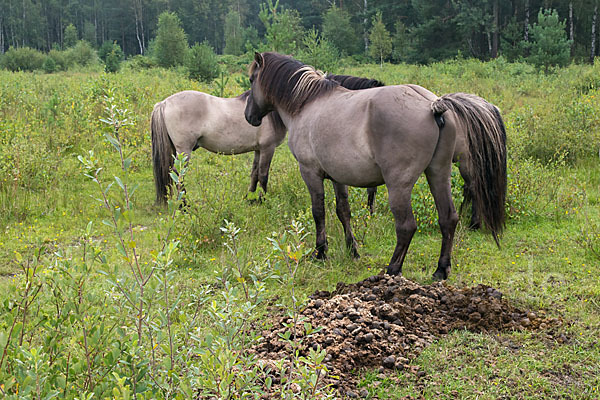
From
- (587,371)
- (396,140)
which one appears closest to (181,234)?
(396,140)

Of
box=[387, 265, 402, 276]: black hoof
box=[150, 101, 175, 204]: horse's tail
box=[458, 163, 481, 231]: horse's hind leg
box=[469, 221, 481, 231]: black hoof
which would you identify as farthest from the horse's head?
box=[469, 221, 481, 231]: black hoof

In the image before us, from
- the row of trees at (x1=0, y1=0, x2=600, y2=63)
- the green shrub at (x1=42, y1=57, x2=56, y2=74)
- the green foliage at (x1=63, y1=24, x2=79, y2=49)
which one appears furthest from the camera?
the green foliage at (x1=63, y1=24, x2=79, y2=49)

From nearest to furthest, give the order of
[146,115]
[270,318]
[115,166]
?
[270,318]
[115,166]
[146,115]

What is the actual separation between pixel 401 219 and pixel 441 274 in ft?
2.55

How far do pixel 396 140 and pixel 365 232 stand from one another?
197 centimetres

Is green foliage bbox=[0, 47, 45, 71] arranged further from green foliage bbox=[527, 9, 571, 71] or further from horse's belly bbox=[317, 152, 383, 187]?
horse's belly bbox=[317, 152, 383, 187]

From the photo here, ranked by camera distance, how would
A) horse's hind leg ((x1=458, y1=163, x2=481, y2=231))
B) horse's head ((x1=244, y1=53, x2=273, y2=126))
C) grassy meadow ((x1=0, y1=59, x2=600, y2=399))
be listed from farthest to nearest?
horse's hind leg ((x1=458, y1=163, x2=481, y2=231)) → horse's head ((x1=244, y1=53, x2=273, y2=126)) → grassy meadow ((x1=0, y1=59, x2=600, y2=399))

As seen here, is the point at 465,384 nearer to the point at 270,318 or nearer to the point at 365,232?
the point at 270,318

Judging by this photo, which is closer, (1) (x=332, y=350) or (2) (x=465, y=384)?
(2) (x=465, y=384)

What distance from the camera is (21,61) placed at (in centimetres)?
3306

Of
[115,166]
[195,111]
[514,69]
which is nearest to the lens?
[195,111]

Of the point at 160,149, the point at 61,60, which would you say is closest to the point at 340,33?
the point at 61,60

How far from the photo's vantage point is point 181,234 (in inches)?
231

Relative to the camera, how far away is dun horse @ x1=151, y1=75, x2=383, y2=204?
7.48 m
